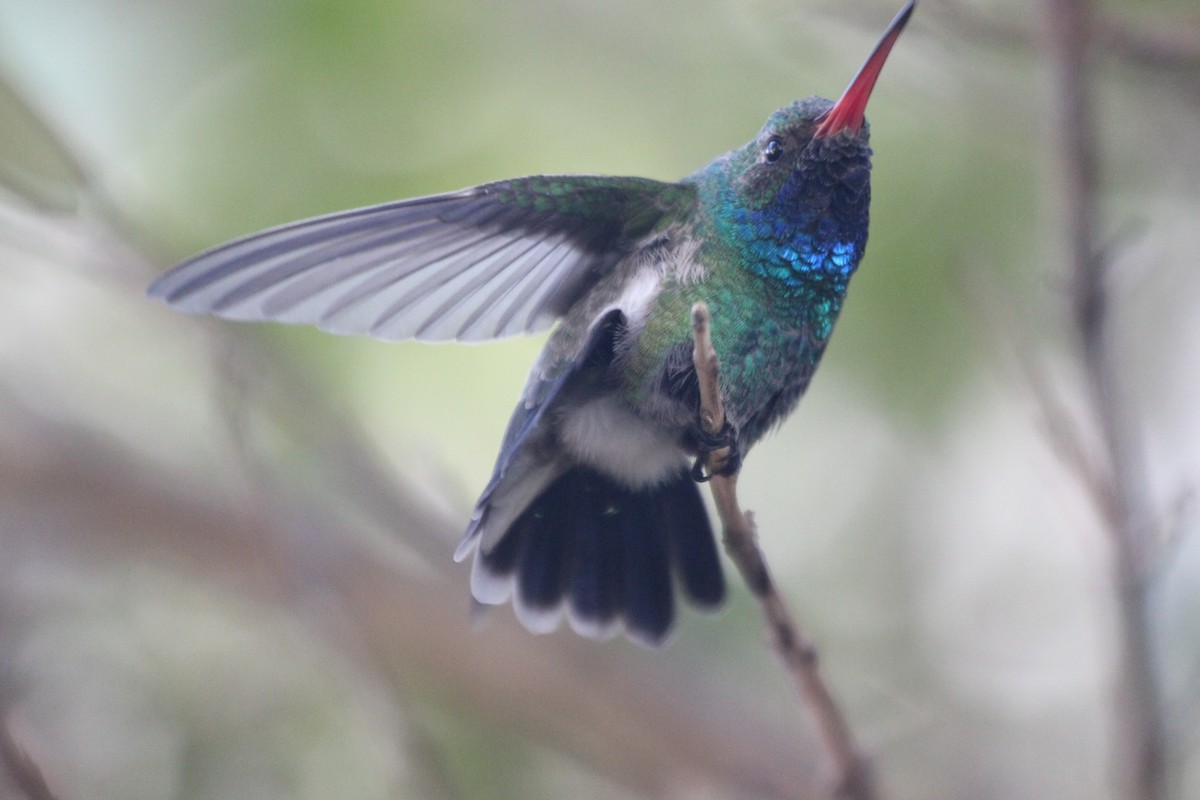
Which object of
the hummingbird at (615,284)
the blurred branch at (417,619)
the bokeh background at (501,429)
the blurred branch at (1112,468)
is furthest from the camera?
the blurred branch at (417,619)

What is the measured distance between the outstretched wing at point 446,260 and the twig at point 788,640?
671 mm

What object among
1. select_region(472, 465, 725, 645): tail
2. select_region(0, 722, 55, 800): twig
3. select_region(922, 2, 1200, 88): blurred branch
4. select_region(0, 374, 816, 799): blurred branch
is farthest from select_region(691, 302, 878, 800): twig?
select_region(0, 374, 816, 799): blurred branch

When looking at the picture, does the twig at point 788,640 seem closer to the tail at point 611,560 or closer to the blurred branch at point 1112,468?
the blurred branch at point 1112,468

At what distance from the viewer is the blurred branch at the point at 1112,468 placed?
2.05m

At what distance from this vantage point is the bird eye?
→ 97.1 inches

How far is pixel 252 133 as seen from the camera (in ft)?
13.9

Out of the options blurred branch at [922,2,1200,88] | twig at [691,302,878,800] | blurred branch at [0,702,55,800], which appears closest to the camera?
blurred branch at [0,702,55,800]

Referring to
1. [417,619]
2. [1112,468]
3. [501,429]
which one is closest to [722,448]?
[1112,468]

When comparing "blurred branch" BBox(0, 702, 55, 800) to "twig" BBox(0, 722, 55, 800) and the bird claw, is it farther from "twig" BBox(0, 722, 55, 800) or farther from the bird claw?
the bird claw

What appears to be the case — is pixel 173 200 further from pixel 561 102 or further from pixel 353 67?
pixel 561 102

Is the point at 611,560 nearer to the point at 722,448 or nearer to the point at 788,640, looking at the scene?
the point at 722,448

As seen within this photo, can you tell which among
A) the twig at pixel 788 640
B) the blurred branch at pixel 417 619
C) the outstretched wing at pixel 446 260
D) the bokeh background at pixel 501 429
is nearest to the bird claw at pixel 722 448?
the twig at pixel 788 640

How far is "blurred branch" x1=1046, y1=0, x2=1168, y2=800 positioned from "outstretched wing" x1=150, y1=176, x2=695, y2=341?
0.79m

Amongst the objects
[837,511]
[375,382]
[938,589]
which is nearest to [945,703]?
[938,589]
